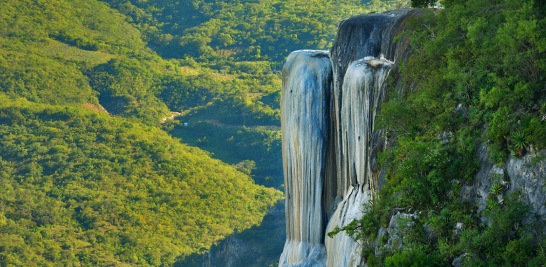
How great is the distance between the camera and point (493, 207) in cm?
655

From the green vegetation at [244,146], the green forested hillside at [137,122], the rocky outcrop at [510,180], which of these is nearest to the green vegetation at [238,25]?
the green forested hillside at [137,122]

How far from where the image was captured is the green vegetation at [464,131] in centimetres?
643

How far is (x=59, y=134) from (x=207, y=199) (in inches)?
881

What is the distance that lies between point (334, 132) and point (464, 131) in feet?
15.4

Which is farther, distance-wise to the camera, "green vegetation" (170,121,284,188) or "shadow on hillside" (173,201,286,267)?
"green vegetation" (170,121,284,188)

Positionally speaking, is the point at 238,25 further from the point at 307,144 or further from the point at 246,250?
the point at 307,144

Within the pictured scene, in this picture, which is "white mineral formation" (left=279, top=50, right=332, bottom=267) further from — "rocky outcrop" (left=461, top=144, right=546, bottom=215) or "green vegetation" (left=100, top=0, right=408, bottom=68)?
"green vegetation" (left=100, top=0, right=408, bottom=68)

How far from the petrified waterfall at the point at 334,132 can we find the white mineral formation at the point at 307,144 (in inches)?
0.9

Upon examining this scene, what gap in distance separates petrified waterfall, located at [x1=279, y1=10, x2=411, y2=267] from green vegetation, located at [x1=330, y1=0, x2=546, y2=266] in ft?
3.12

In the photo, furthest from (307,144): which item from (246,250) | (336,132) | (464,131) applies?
(246,250)

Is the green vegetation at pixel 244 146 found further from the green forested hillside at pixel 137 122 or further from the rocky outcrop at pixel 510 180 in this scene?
the rocky outcrop at pixel 510 180

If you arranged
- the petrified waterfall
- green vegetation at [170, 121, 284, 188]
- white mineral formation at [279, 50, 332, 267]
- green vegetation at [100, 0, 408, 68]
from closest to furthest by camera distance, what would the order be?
the petrified waterfall < white mineral formation at [279, 50, 332, 267] < green vegetation at [170, 121, 284, 188] < green vegetation at [100, 0, 408, 68]

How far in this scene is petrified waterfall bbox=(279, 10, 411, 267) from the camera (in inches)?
396

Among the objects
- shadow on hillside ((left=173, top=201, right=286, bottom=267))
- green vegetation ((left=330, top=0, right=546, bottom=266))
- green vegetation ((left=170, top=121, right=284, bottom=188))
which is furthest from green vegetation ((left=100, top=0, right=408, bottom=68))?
green vegetation ((left=330, top=0, right=546, bottom=266))
